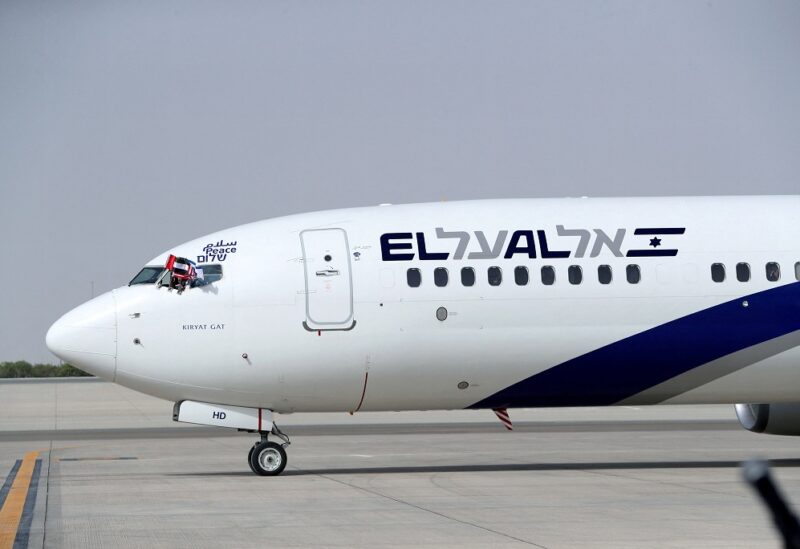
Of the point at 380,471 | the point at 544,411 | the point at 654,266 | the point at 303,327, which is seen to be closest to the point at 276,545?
the point at 303,327

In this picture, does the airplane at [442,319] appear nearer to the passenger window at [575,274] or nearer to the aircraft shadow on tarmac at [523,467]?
the passenger window at [575,274]

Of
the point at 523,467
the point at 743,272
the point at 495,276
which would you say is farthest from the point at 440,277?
the point at 743,272

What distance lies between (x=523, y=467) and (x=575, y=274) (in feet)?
11.9

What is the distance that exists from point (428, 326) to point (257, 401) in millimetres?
2908

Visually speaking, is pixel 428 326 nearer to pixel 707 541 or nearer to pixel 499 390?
pixel 499 390

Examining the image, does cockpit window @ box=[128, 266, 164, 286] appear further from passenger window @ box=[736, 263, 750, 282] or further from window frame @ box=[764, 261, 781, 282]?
window frame @ box=[764, 261, 781, 282]

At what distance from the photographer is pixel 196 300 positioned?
59.2 ft

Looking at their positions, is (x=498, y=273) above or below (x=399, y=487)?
above

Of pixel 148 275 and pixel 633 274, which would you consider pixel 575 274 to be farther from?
pixel 148 275

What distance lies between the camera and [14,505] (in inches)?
583

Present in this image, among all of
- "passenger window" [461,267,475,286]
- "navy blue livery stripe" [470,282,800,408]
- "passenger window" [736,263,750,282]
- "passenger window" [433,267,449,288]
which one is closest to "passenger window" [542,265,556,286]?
"passenger window" [461,267,475,286]

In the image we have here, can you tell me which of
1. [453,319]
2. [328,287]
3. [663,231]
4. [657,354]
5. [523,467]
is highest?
[663,231]

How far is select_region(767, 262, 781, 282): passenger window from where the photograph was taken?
18781 millimetres

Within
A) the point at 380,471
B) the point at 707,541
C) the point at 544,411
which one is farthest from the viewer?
the point at 544,411
